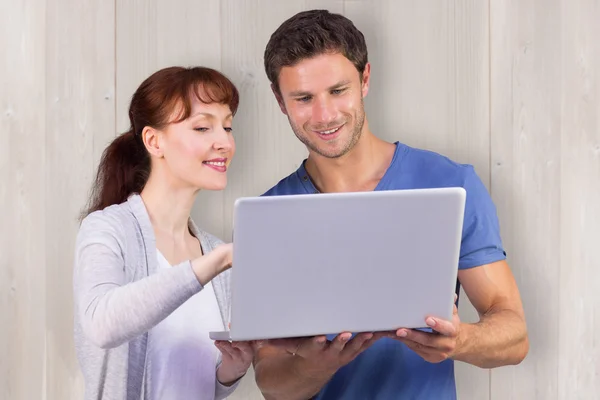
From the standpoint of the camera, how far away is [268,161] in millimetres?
2250

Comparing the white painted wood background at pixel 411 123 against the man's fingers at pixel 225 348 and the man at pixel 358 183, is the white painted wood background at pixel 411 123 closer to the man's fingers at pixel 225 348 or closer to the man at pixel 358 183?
the man at pixel 358 183

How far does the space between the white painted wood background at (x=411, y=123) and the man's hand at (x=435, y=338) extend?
79cm

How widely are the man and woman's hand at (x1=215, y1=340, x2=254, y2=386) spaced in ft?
0.16

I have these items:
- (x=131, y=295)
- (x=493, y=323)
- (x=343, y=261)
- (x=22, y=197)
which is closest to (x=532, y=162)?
(x=493, y=323)

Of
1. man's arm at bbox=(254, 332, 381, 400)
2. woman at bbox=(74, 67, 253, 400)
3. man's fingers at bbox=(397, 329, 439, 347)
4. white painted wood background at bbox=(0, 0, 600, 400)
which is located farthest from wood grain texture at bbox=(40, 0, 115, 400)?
man's fingers at bbox=(397, 329, 439, 347)

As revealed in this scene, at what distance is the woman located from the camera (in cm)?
169

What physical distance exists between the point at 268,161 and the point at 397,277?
1.01 metres

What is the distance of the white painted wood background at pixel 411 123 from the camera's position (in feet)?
7.21

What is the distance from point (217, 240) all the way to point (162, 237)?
18cm

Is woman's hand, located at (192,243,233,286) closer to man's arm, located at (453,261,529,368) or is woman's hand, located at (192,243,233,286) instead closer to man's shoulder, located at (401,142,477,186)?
man's arm, located at (453,261,529,368)

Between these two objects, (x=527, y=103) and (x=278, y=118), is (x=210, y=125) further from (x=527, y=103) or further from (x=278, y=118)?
(x=527, y=103)

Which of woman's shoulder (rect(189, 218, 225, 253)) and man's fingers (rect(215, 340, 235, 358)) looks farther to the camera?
woman's shoulder (rect(189, 218, 225, 253))

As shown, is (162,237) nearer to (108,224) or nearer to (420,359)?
(108,224)

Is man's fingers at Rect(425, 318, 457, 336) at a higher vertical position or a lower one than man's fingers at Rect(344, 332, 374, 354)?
higher
